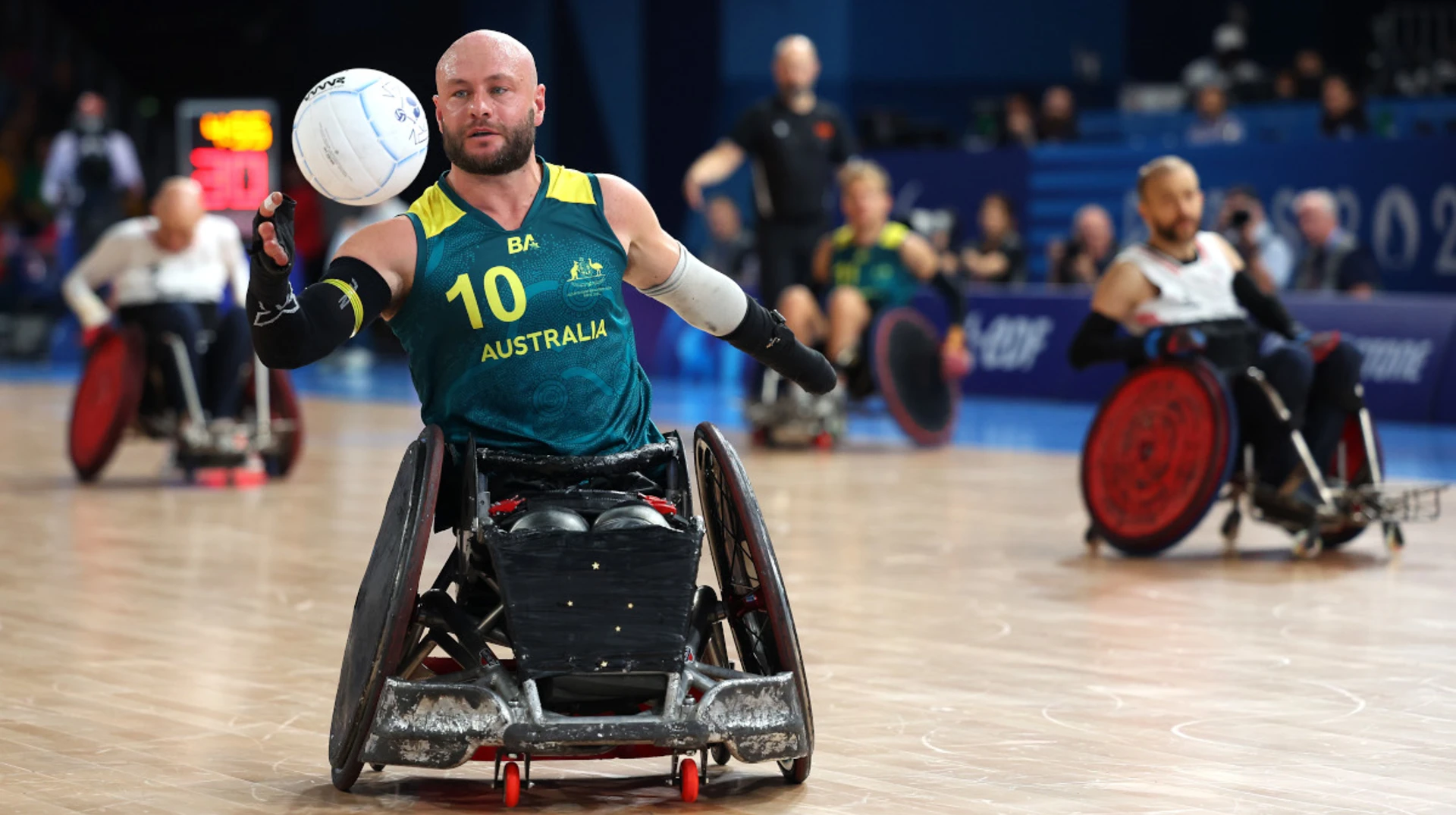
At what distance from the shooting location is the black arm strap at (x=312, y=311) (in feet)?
14.5

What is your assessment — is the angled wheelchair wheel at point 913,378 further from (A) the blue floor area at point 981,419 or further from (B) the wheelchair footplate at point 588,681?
(B) the wheelchair footplate at point 588,681

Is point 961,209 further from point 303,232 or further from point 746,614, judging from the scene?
point 746,614

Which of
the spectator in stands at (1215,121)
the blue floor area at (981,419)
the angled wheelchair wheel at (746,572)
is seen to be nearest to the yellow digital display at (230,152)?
the blue floor area at (981,419)

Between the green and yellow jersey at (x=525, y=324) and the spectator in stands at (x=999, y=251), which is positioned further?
the spectator in stands at (x=999, y=251)

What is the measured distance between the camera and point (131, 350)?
11.4 meters

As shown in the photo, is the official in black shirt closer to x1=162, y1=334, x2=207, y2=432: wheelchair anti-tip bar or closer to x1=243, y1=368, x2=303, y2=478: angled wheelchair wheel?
x1=243, y1=368, x2=303, y2=478: angled wheelchair wheel

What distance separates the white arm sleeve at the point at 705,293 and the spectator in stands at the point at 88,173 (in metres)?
19.0

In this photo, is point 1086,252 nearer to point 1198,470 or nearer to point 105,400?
point 105,400

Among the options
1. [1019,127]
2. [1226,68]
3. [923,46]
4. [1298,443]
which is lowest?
[1298,443]

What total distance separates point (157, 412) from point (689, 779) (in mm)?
7827

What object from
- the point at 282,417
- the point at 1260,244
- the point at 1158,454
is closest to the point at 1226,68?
the point at 1260,244

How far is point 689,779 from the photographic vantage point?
4652 millimetres

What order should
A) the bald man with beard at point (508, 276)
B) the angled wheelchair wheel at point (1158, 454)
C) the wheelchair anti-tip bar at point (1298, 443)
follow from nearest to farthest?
the bald man with beard at point (508, 276)
the angled wheelchair wheel at point (1158, 454)
the wheelchair anti-tip bar at point (1298, 443)

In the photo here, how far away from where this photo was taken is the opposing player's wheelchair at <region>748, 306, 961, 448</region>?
1373 cm
